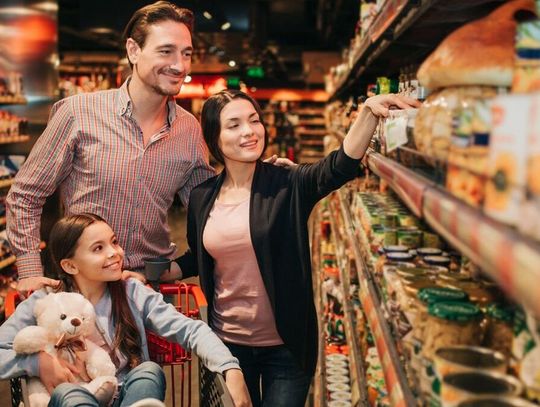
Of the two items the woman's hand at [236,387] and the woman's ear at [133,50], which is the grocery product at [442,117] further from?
the woman's ear at [133,50]

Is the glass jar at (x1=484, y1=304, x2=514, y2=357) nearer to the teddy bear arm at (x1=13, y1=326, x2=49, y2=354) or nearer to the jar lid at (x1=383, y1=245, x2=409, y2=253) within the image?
the jar lid at (x1=383, y1=245, x2=409, y2=253)

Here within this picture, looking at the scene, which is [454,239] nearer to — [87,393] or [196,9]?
[87,393]

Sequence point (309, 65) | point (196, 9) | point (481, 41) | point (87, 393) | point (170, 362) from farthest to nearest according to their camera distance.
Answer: point (309, 65), point (196, 9), point (170, 362), point (87, 393), point (481, 41)

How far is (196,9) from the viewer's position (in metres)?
9.82

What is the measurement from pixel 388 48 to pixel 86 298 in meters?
1.71

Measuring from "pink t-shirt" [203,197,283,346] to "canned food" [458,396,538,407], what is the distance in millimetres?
1329

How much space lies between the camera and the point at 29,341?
203 centimetres

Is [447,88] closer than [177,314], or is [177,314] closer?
[447,88]

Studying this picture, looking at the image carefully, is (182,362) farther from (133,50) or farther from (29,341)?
(133,50)

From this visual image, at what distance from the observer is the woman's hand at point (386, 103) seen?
6.17 ft

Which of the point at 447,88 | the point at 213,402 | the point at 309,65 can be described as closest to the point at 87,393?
the point at 213,402

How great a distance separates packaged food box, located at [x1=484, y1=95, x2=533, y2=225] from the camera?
2.64 feet

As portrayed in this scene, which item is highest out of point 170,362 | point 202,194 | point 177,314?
point 202,194

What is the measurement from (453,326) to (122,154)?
173cm
